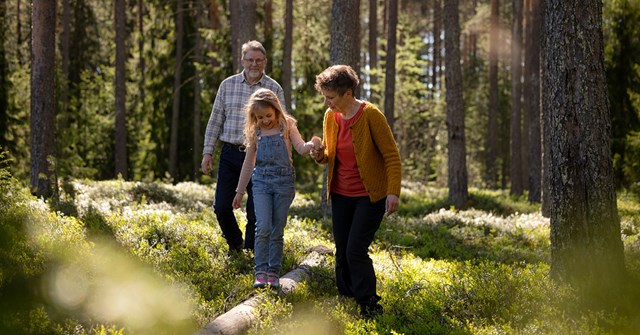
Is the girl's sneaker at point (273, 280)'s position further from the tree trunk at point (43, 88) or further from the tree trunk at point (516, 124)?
the tree trunk at point (516, 124)

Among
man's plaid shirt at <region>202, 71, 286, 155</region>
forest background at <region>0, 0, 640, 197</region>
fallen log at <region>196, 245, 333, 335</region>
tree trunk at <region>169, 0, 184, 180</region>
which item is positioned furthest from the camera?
tree trunk at <region>169, 0, 184, 180</region>

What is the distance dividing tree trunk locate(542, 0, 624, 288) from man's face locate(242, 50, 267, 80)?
11.0 feet

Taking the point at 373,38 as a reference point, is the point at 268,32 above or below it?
below

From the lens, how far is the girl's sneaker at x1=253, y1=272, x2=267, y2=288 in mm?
6386

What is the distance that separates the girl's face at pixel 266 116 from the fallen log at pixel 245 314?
1.71 m

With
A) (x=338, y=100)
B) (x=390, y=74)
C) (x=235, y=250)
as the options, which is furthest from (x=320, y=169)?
(x=338, y=100)

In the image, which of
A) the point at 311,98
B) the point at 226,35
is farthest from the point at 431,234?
the point at 226,35

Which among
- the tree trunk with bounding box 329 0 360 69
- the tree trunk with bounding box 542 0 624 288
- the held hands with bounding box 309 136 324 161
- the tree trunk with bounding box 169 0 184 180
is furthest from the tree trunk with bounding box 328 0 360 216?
the tree trunk with bounding box 169 0 184 180

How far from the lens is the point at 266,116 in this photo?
21.7ft

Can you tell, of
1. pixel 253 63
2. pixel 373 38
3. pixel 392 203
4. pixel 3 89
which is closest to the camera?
pixel 392 203

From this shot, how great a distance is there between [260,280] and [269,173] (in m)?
1.12

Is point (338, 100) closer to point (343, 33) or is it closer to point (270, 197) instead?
→ point (270, 197)

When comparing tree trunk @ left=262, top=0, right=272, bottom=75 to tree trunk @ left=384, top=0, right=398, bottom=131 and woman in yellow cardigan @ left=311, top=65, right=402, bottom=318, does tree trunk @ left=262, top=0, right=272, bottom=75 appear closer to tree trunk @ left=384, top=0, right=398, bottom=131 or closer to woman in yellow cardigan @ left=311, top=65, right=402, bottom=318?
tree trunk @ left=384, top=0, right=398, bottom=131

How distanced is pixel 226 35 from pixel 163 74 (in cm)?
434
